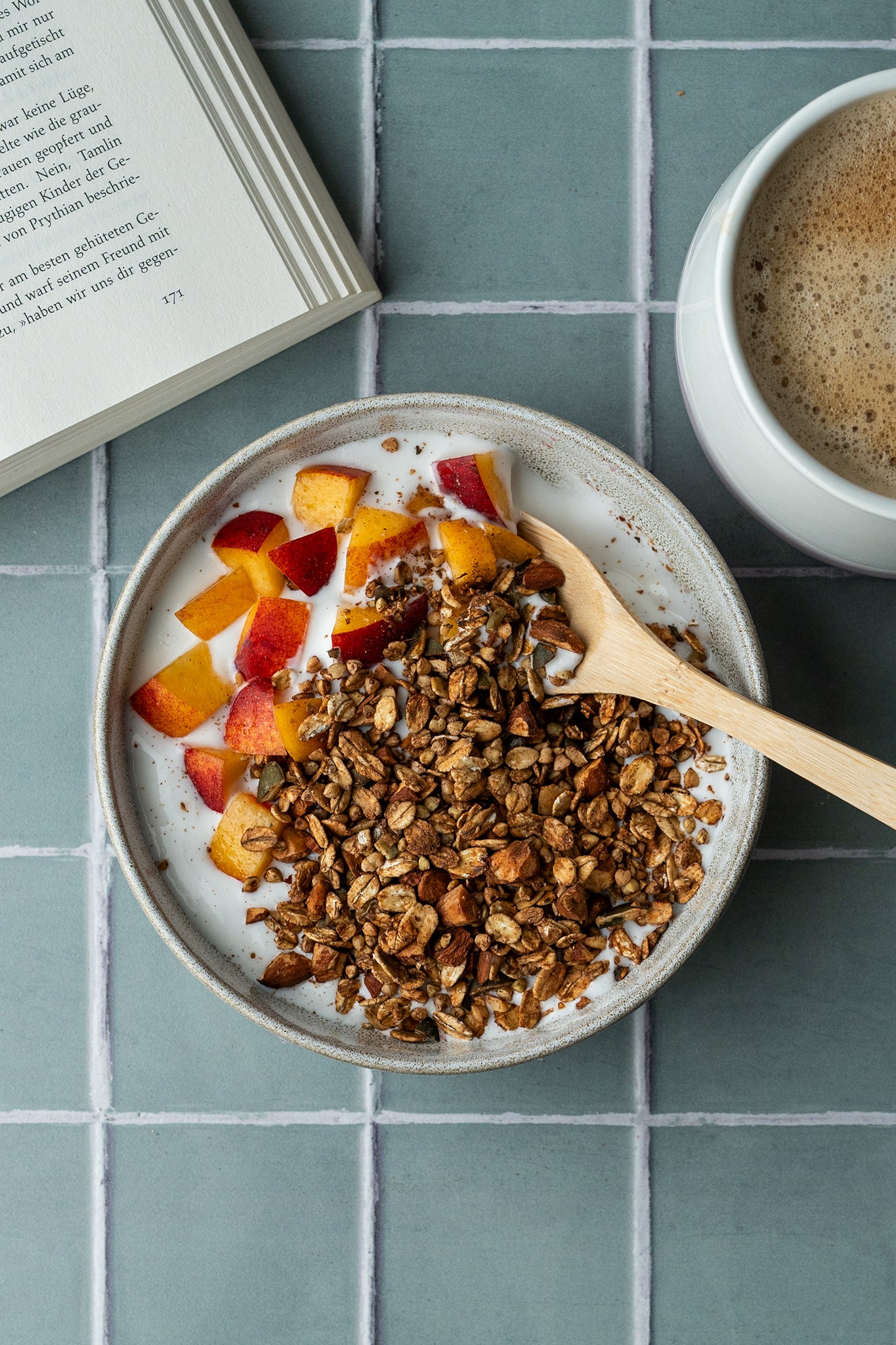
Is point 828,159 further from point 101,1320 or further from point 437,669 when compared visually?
point 101,1320

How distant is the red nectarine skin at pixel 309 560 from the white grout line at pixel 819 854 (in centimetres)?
36

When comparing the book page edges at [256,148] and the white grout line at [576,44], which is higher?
the white grout line at [576,44]

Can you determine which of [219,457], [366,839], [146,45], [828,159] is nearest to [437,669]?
[366,839]

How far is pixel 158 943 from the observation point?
72 cm

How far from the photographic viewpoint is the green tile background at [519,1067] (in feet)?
2.31

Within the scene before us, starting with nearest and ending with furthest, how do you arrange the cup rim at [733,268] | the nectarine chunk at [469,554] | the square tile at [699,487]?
the cup rim at [733,268], the nectarine chunk at [469,554], the square tile at [699,487]

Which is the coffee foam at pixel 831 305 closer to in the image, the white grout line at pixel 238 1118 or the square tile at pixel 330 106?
the square tile at pixel 330 106

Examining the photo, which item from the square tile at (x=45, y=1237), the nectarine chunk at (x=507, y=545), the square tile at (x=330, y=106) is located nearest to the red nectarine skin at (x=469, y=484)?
the nectarine chunk at (x=507, y=545)

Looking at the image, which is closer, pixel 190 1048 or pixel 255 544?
pixel 255 544

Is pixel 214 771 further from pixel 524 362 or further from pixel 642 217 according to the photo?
pixel 642 217

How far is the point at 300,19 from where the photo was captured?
27.7 inches

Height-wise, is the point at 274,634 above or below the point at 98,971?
above

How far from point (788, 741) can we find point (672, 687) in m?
0.07

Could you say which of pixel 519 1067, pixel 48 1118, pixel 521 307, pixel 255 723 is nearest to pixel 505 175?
pixel 521 307
